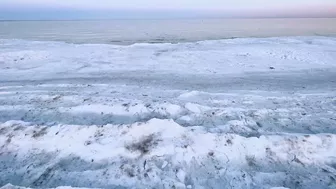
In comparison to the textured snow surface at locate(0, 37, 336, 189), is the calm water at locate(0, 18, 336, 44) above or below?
below

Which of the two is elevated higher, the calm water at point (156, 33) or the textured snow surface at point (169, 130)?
the textured snow surface at point (169, 130)

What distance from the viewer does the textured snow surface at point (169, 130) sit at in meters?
4.15

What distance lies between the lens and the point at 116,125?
5367mm

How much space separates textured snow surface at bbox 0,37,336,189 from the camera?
4148mm

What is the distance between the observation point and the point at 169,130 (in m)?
5.16

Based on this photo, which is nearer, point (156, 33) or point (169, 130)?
point (169, 130)

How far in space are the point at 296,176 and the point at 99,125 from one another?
143 inches

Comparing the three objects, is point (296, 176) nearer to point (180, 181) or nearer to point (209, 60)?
point (180, 181)

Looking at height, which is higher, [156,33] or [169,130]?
[169,130]

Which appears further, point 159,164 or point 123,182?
point 159,164

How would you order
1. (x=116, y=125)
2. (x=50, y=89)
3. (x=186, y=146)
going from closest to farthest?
(x=186, y=146), (x=116, y=125), (x=50, y=89)

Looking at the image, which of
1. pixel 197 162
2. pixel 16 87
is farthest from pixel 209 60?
pixel 197 162

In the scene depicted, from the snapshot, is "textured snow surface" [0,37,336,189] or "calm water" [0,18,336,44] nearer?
"textured snow surface" [0,37,336,189]

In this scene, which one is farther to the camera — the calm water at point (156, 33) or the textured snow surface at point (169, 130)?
the calm water at point (156, 33)
